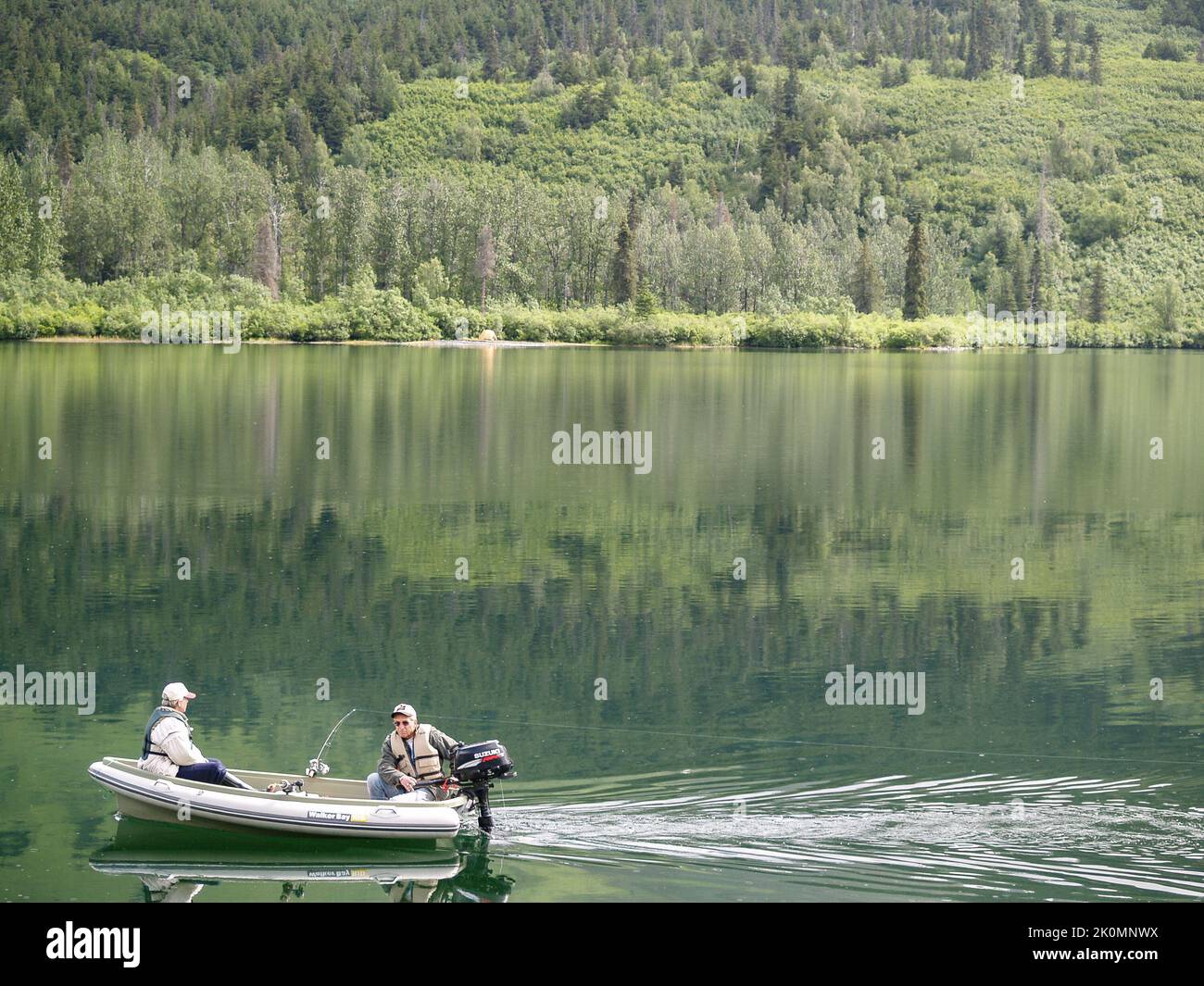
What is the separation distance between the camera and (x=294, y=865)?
16.9 m

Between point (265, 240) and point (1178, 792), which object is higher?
point (265, 240)

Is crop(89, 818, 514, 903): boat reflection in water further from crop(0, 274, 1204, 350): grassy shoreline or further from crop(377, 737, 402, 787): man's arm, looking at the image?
crop(0, 274, 1204, 350): grassy shoreline

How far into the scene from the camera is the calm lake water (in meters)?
17.0

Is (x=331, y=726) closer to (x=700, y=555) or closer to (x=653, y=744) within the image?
(x=653, y=744)

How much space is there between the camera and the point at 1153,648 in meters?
27.0

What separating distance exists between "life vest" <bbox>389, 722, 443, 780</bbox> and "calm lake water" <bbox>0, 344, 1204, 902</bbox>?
834mm

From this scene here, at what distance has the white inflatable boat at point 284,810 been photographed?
1681cm

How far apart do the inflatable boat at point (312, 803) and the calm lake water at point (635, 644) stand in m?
0.33

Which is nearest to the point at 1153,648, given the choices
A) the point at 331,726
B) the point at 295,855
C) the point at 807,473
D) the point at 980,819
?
the point at 980,819

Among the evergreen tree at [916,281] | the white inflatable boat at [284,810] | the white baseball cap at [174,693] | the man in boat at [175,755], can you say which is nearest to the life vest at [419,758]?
the white inflatable boat at [284,810]

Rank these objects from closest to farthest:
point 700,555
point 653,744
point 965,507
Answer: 1. point 653,744
2. point 700,555
3. point 965,507

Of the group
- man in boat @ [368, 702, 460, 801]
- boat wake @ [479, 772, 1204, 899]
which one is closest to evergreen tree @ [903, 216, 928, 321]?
boat wake @ [479, 772, 1204, 899]

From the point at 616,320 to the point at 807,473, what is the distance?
9763 centimetres

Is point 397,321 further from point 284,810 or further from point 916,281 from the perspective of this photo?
point 284,810
